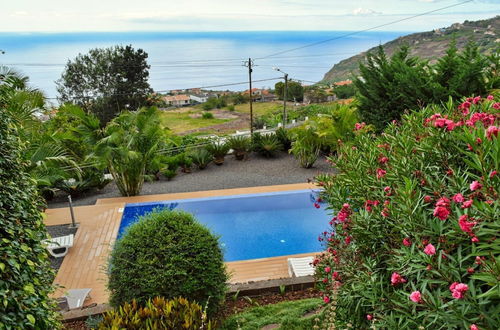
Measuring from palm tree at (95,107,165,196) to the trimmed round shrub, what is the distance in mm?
5042

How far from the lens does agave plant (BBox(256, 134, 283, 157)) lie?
1209 cm

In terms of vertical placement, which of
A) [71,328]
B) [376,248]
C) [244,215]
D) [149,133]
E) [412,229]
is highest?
[412,229]

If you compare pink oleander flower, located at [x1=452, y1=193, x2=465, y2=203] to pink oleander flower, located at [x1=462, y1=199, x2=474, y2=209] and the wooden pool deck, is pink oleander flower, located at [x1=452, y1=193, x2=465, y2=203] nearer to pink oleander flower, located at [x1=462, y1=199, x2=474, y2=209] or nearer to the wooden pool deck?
pink oleander flower, located at [x1=462, y1=199, x2=474, y2=209]

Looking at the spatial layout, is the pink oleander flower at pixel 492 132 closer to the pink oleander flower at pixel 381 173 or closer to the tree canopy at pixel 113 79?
the pink oleander flower at pixel 381 173

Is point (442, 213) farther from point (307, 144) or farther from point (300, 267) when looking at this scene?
point (307, 144)

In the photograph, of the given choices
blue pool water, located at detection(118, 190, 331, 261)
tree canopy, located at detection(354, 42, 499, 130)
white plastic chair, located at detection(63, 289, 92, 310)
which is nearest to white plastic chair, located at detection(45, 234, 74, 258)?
blue pool water, located at detection(118, 190, 331, 261)

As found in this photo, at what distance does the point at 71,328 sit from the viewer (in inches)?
157

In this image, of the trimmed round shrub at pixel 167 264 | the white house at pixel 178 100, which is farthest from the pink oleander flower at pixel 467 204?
the white house at pixel 178 100

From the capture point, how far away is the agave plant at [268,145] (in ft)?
39.7

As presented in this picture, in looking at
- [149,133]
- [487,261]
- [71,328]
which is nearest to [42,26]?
[149,133]

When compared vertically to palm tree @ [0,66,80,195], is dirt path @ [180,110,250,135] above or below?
below

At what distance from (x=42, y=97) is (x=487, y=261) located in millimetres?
7602

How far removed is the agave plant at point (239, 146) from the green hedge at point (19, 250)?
890 centimetres

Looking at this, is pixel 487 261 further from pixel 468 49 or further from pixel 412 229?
pixel 468 49
